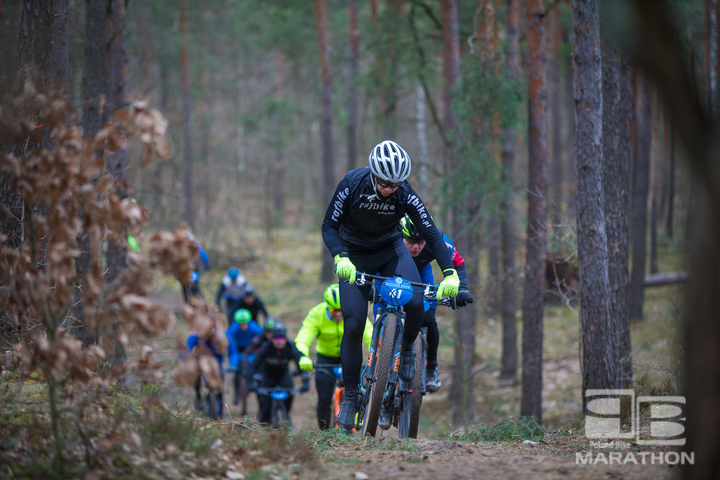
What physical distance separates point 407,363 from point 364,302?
2.54ft

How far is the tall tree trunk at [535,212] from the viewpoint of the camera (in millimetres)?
9852

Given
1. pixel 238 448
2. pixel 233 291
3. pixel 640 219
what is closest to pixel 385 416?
pixel 238 448

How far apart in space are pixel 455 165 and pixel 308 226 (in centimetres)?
2192

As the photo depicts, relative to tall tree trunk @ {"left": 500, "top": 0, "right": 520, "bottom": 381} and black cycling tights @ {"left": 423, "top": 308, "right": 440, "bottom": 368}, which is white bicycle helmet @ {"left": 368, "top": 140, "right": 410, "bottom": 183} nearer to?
black cycling tights @ {"left": 423, "top": 308, "right": 440, "bottom": 368}

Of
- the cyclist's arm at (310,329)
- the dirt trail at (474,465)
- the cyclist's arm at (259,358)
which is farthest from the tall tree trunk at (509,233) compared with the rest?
the dirt trail at (474,465)

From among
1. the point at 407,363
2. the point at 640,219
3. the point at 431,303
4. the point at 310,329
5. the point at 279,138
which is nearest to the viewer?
the point at 407,363

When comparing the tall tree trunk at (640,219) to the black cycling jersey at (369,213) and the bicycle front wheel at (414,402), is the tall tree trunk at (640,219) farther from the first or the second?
the bicycle front wheel at (414,402)

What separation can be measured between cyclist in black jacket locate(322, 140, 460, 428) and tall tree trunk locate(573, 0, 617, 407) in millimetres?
1883

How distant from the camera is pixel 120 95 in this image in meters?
9.20

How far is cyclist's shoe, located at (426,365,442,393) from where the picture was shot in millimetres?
6416

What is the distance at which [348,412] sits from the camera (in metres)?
5.87

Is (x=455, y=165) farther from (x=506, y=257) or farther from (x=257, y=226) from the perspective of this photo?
(x=257, y=226)

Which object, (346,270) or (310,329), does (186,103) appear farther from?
(346,270)

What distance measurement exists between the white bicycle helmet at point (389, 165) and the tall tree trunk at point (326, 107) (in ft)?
49.7
